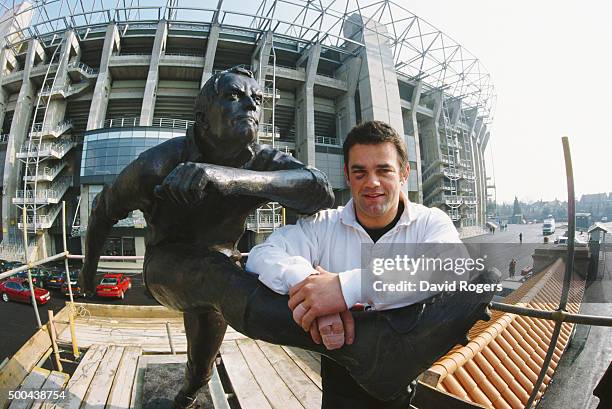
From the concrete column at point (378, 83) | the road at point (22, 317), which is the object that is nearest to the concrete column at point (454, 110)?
the concrete column at point (378, 83)

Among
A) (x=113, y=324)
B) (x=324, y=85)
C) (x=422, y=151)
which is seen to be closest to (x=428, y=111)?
(x=422, y=151)

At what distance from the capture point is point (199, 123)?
1434 mm

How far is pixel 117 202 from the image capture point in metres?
1.42

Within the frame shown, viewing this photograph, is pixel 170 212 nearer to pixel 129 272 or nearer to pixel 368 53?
pixel 129 272

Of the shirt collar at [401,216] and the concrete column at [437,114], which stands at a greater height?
the concrete column at [437,114]

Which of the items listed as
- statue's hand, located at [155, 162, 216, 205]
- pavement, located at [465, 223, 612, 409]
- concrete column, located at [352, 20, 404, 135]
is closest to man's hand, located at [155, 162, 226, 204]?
statue's hand, located at [155, 162, 216, 205]

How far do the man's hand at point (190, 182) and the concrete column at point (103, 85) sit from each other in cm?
2152

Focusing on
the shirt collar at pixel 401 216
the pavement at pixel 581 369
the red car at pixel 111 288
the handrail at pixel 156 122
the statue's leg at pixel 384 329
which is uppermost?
the handrail at pixel 156 122

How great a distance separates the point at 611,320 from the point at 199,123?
1825 millimetres

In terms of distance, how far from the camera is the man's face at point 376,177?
1.14 meters

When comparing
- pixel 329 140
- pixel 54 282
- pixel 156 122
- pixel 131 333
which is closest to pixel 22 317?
pixel 54 282

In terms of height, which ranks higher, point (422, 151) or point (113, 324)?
point (422, 151)

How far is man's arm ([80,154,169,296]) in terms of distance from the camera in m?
1.31

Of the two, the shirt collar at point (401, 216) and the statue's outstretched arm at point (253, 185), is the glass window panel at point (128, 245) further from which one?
the shirt collar at point (401, 216)
